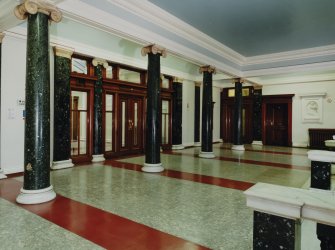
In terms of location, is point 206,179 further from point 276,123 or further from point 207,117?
point 276,123

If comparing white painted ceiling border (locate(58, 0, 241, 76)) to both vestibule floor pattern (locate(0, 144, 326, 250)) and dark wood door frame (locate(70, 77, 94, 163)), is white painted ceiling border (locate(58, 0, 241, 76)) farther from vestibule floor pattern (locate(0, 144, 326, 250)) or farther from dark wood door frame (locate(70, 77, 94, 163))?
vestibule floor pattern (locate(0, 144, 326, 250))

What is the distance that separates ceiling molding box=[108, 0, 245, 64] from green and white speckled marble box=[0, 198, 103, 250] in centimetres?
399

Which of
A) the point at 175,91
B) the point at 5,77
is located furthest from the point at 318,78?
the point at 5,77

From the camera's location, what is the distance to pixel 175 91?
35.5 feet

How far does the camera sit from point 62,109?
655 centimetres

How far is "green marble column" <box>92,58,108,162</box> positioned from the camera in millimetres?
7562

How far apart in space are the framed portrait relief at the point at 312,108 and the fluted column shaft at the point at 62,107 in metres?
11.1

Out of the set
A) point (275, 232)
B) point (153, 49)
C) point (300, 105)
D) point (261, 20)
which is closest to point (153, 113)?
point (153, 49)

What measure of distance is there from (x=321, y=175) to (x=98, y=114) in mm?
6070

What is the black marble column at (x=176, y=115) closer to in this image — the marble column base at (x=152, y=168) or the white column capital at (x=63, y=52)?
the marble column base at (x=152, y=168)

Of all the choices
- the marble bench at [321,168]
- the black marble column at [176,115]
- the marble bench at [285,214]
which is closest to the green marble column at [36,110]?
the marble bench at [285,214]

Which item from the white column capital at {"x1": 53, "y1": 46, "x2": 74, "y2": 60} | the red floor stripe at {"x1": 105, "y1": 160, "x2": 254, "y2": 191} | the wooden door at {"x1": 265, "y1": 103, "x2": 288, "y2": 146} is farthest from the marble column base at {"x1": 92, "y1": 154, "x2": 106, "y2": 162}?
the wooden door at {"x1": 265, "y1": 103, "x2": 288, "y2": 146}

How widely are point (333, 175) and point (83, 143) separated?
7081 mm

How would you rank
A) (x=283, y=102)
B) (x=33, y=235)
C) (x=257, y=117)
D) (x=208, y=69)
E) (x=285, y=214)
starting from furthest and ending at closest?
(x=257, y=117), (x=283, y=102), (x=208, y=69), (x=33, y=235), (x=285, y=214)
